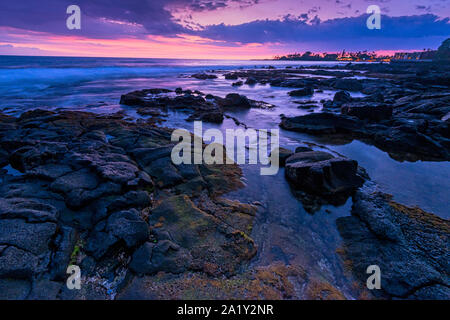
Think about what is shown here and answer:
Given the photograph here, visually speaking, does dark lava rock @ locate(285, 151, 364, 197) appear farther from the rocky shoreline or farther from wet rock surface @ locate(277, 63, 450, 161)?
wet rock surface @ locate(277, 63, 450, 161)

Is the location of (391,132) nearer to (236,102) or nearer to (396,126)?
(396,126)

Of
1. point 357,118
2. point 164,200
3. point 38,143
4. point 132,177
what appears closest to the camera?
point 164,200

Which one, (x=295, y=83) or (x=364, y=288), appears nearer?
(x=364, y=288)

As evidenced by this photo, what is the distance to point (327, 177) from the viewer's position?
634 cm

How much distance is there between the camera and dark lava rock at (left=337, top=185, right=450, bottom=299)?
11.7 ft

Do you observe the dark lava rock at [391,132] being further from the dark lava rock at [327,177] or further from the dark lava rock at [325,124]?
the dark lava rock at [327,177]

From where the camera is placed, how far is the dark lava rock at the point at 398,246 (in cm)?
355

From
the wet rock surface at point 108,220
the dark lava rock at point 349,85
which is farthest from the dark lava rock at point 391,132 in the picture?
the dark lava rock at point 349,85

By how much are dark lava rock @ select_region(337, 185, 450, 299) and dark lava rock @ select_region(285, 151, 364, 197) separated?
0.63m

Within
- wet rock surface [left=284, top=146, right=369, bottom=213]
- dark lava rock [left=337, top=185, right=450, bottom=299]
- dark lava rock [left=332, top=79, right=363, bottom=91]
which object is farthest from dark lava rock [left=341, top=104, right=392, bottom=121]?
dark lava rock [left=332, top=79, right=363, bottom=91]

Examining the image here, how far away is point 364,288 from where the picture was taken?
364 centimetres

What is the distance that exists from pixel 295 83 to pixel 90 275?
37.9m
